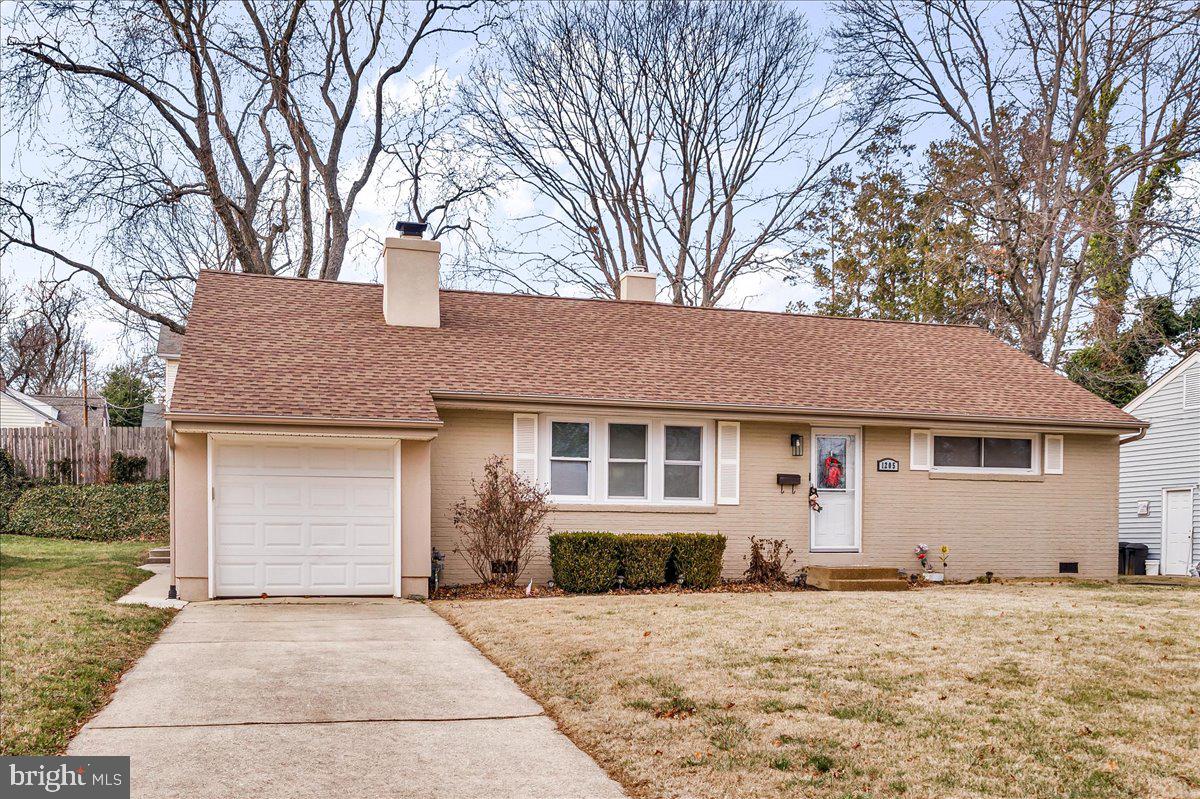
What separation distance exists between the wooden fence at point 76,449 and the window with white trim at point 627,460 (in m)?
14.8

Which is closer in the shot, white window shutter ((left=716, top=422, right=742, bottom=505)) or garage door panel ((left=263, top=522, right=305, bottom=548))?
garage door panel ((left=263, top=522, right=305, bottom=548))

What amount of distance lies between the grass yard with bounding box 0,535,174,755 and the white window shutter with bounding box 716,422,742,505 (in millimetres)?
8020

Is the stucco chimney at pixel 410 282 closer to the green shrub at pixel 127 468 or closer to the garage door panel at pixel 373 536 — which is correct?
the garage door panel at pixel 373 536

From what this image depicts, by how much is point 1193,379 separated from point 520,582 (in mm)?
16911

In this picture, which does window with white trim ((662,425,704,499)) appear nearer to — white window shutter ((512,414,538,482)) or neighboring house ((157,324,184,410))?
white window shutter ((512,414,538,482))

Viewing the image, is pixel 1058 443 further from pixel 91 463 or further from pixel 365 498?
pixel 91 463

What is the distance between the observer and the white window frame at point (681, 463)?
15.6 metres

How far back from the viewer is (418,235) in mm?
16984

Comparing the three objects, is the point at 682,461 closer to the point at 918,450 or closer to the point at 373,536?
the point at 918,450

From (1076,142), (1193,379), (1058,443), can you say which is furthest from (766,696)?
(1076,142)

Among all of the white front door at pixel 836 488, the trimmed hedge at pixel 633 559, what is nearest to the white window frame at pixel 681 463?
the trimmed hedge at pixel 633 559

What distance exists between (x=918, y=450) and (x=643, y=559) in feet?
17.1

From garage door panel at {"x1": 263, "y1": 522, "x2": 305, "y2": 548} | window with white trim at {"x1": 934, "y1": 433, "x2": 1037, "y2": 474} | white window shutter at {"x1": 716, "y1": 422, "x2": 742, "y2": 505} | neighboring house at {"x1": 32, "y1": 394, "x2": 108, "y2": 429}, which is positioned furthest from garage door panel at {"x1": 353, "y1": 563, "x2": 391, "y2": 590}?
neighboring house at {"x1": 32, "y1": 394, "x2": 108, "y2": 429}

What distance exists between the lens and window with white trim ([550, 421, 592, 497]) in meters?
15.2
